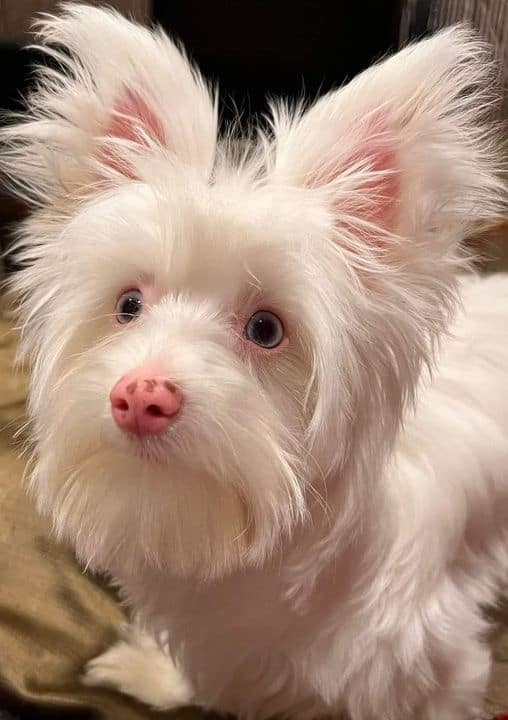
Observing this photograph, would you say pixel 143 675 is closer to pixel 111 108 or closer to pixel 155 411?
pixel 155 411

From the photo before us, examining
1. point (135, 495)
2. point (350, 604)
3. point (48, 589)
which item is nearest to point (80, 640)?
point (48, 589)

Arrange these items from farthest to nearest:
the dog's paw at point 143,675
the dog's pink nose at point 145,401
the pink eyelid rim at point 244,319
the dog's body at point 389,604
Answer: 1. the dog's paw at point 143,675
2. the dog's body at point 389,604
3. the pink eyelid rim at point 244,319
4. the dog's pink nose at point 145,401

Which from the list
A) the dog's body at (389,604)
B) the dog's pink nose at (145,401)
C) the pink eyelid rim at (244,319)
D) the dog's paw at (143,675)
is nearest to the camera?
the dog's pink nose at (145,401)

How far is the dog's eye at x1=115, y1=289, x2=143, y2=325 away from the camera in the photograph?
31.1 inches

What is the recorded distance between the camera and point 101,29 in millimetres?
816

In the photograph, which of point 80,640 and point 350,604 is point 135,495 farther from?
point 80,640

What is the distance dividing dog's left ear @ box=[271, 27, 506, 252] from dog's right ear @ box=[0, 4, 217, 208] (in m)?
0.10

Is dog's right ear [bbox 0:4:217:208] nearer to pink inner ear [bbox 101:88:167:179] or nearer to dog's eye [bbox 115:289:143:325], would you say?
pink inner ear [bbox 101:88:167:179]

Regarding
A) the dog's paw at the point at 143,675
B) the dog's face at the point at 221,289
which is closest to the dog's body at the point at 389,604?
the dog's paw at the point at 143,675

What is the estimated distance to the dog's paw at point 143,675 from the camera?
116 cm

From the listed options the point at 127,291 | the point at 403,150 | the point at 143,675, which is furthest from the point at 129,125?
the point at 143,675

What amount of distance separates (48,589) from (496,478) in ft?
2.36

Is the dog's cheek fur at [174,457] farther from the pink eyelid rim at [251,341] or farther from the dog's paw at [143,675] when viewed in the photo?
the dog's paw at [143,675]

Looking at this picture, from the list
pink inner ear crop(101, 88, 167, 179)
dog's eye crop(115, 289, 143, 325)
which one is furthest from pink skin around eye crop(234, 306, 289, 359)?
pink inner ear crop(101, 88, 167, 179)
